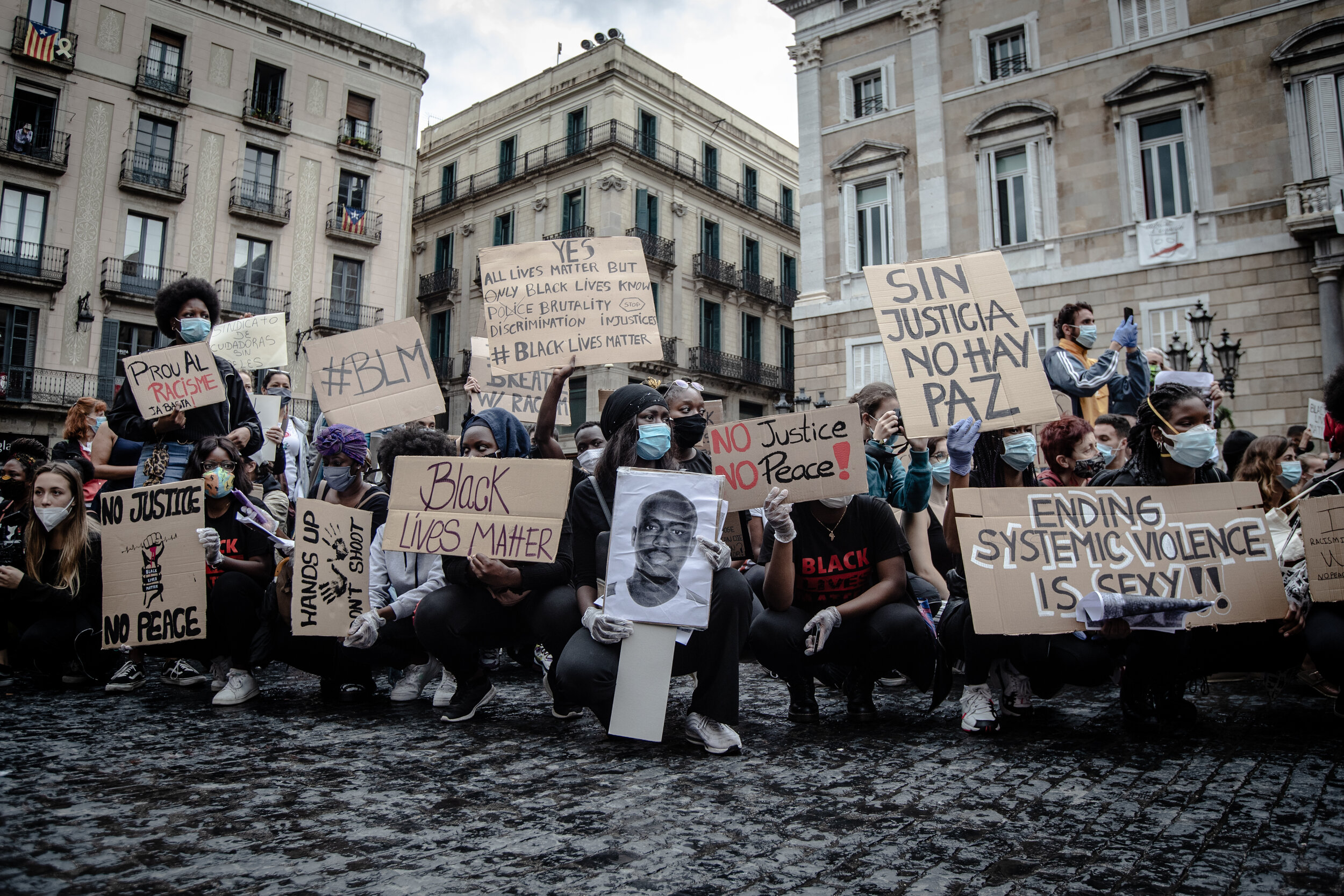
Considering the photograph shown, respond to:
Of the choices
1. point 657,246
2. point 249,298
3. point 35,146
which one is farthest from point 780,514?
point 35,146

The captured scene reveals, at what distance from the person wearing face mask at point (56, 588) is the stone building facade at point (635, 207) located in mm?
23361

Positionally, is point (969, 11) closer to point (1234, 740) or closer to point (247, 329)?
point (247, 329)

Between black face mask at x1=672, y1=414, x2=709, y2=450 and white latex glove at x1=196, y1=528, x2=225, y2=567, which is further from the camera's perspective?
white latex glove at x1=196, y1=528, x2=225, y2=567

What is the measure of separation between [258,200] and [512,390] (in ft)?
78.0

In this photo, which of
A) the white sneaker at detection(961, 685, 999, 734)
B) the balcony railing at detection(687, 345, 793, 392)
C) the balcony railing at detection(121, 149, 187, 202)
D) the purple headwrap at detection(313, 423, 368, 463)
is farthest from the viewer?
the balcony railing at detection(687, 345, 793, 392)

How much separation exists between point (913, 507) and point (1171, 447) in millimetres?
1348

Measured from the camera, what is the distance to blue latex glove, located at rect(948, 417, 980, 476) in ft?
13.6

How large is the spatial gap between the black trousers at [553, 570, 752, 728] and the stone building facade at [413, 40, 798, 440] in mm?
24785

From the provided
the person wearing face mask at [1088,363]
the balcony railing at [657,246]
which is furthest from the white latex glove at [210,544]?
the balcony railing at [657,246]

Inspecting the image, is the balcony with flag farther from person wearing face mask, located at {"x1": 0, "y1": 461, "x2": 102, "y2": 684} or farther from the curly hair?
person wearing face mask, located at {"x1": 0, "y1": 461, "x2": 102, "y2": 684}

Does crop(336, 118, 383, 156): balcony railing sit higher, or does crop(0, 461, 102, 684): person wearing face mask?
crop(336, 118, 383, 156): balcony railing

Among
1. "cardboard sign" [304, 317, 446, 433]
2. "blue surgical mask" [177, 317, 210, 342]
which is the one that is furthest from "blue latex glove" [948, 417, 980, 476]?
"blue surgical mask" [177, 317, 210, 342]

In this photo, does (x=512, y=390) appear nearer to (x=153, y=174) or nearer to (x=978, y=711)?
(x=978, y=711)

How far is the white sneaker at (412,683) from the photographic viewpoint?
5074 millimetres
